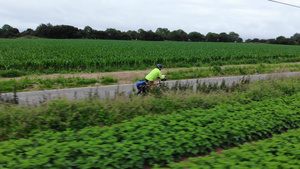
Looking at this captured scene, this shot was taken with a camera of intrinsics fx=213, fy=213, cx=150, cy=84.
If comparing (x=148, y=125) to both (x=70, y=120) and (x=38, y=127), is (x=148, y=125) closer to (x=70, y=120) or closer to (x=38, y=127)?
(x=70, y=120)

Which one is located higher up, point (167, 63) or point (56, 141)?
point (167, 63)

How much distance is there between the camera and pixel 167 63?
2016 centimetres

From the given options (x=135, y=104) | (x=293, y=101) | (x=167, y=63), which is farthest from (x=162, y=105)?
(x=167, y=63)

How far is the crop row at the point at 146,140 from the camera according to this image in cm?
348

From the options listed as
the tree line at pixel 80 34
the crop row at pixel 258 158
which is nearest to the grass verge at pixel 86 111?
the crop row at pixel 258 158

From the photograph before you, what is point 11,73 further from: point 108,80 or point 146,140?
point 146,140

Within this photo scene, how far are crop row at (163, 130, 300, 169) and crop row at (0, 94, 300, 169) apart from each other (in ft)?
2.14

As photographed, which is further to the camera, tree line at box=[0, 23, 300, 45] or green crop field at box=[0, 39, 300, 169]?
tree line at box=[0, 23, 300, 45]

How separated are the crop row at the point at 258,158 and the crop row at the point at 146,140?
0.65 meters

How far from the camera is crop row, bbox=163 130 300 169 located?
10.7 ft

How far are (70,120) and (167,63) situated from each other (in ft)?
50.9

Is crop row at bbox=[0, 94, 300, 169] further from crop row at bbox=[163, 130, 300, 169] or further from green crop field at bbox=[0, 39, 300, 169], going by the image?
crop row at bbox=[163, 130, 300, 169]

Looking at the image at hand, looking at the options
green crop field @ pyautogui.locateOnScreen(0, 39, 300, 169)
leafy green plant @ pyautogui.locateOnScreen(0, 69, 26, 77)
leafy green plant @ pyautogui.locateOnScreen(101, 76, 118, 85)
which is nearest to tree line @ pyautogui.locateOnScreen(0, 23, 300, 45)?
leafy green plant @ pyautogui.locateOnScreen(0, 69, 26, 77)

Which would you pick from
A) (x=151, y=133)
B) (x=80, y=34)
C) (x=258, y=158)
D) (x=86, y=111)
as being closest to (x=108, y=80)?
(x=86, y=111)
